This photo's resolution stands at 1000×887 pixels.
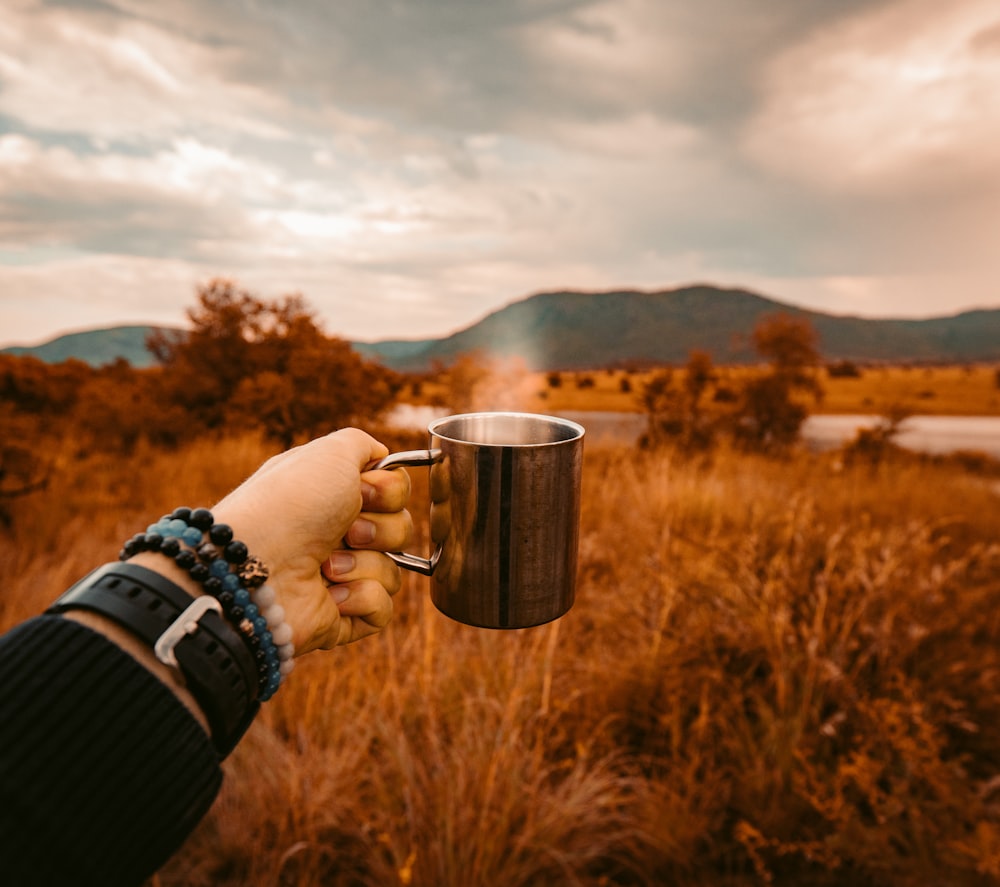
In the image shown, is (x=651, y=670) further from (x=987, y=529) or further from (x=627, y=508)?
(x=987, y=529)

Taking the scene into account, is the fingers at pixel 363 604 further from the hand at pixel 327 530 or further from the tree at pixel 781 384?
the tree at pixel 781 384

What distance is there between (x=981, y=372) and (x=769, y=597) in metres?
61.9

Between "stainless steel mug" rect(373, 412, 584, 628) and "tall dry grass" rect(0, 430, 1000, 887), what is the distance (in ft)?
3.77

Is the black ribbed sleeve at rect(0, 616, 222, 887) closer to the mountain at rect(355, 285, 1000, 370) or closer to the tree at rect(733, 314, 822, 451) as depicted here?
the tree at rect(733, 314, 822, 451)

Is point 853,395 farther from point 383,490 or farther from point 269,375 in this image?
point 383,490

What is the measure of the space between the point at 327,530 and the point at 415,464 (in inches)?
8.2

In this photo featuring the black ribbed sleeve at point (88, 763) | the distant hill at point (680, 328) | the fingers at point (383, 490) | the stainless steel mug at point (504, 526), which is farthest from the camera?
the distant hill at point (680, 328)

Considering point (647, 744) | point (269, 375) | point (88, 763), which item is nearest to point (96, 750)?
point (88, 763)

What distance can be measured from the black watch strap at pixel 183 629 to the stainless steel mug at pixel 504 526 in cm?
36

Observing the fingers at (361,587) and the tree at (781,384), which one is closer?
the fingers at (361,587)

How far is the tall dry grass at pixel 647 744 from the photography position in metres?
1.86

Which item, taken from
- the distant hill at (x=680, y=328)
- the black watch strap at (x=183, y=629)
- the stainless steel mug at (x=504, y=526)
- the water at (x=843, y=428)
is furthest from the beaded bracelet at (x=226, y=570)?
the distant hill at (x=680, y=328)

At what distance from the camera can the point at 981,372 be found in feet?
160

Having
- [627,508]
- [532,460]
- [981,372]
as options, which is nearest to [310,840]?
[532,460]
